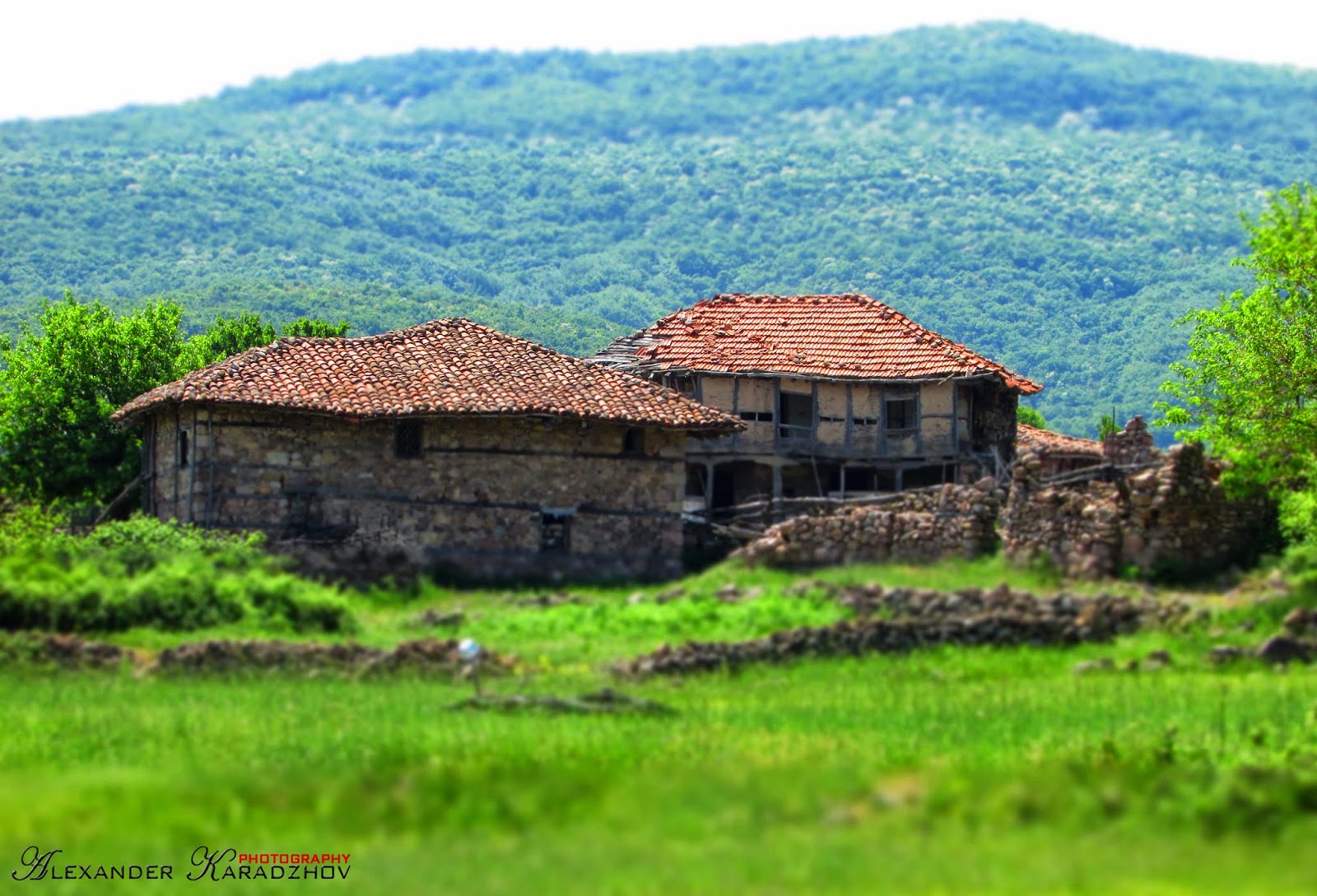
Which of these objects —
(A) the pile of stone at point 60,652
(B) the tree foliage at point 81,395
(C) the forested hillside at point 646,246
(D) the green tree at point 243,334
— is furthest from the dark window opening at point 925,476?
(C) the forested hillside at point 646,246

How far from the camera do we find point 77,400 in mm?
49938

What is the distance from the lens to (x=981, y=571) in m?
35.2

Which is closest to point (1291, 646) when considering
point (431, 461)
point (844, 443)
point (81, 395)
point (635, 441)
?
point (635, 441)

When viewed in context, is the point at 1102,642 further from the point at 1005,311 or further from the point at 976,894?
the point at 1005,311

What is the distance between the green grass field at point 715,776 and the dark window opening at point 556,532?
11.1m

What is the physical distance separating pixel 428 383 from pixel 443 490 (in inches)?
88.5

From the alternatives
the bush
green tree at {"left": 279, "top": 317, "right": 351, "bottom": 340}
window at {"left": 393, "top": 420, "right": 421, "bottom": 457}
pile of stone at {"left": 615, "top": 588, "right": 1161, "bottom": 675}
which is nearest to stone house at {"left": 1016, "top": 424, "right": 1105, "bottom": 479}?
pile of stone at {"left": 615, "top": 588, "right": 1161, "bottom": 675}

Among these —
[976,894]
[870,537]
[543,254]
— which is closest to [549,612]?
[870,537]

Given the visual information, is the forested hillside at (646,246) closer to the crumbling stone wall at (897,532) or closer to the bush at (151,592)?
the crumbling stone wall at (897,532)

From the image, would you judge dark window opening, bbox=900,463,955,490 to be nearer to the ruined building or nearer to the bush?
the ruined building

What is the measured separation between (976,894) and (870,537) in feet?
75.7

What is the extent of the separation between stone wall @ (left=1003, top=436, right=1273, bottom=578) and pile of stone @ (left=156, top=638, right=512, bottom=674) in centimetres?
1091

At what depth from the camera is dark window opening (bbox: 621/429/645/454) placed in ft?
138

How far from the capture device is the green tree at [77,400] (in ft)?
161
